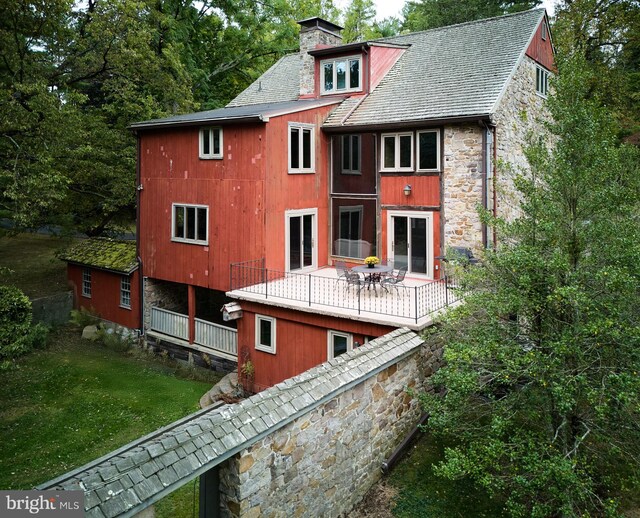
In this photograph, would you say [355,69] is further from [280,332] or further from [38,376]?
[38,376]

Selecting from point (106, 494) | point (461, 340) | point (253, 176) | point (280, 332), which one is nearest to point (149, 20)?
point (253, 176)

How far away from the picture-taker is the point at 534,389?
7273mm

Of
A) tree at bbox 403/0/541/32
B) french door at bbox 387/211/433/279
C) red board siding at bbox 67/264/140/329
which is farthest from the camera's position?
tree at bbox 403/0/541/32

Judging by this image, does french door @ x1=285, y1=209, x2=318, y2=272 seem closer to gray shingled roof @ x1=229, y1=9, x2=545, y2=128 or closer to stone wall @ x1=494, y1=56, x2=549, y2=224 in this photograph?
Answer: gray shingled roof @ x1=229, y1=9, x2=545, y2=128

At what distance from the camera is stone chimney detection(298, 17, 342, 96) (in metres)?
21.2

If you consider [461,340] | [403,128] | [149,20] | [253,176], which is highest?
[149,20]

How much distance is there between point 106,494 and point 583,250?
6640 millimetres

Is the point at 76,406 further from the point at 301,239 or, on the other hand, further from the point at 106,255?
the point at 106,255

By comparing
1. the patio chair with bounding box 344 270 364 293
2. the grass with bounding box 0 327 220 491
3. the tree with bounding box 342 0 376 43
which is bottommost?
the grass with bounding box 0 327 220 491

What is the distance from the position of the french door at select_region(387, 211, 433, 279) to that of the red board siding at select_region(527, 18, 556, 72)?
294 inches

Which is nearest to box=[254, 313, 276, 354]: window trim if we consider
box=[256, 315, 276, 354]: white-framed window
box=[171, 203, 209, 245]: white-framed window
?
box=[256, 315, 276, 354]: white-framed window

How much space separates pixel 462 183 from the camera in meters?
15.6

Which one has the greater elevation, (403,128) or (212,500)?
(403,128)

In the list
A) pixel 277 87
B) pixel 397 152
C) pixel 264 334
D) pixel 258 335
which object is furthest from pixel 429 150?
pixel 277 87
